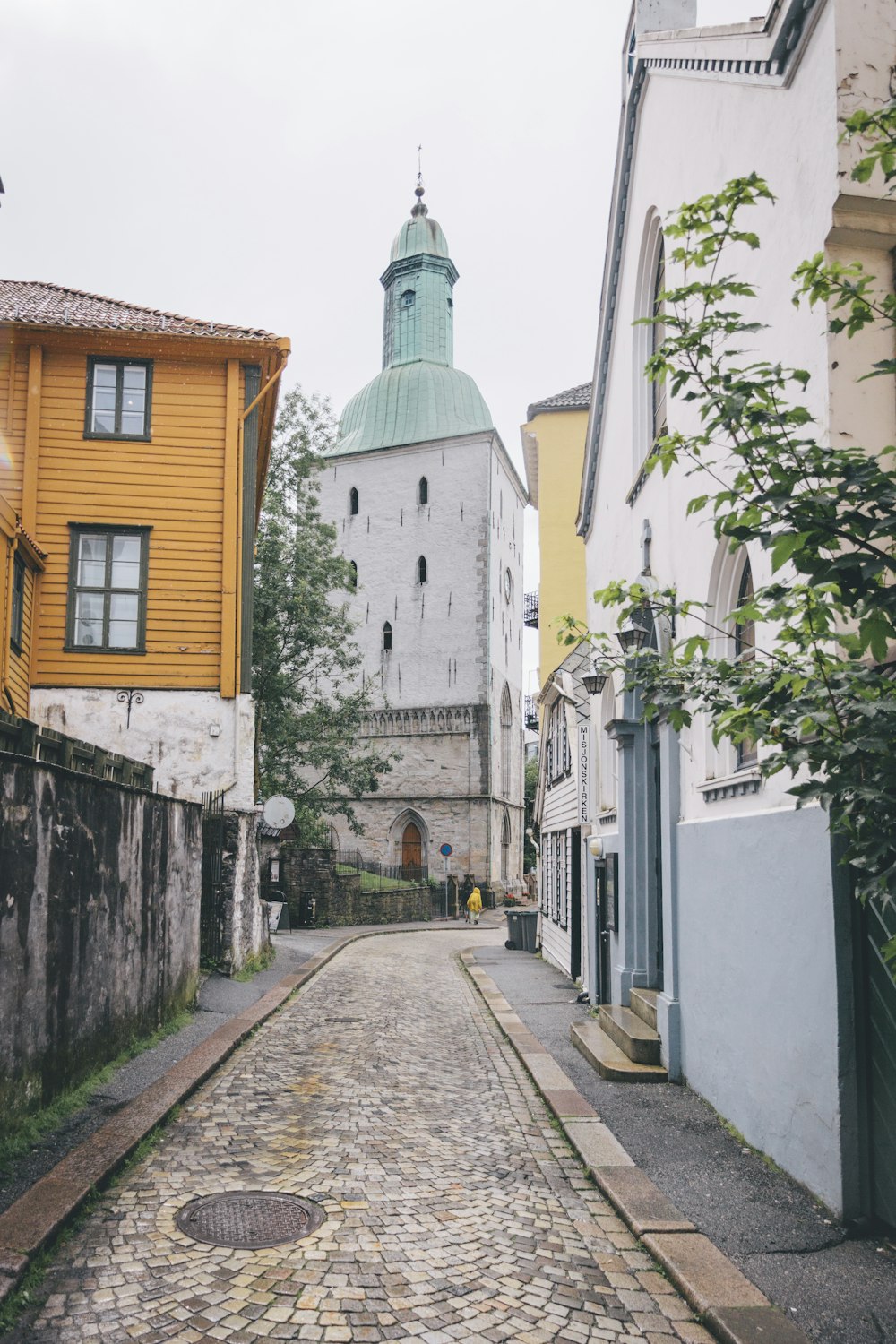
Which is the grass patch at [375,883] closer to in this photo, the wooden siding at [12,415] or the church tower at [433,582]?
the church tower at [433,582]

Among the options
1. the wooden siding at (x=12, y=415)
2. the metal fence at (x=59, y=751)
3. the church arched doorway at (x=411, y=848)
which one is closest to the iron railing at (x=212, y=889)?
the metal fence at (x=59, y=751)

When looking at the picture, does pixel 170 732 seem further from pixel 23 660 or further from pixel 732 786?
pixel 732 786

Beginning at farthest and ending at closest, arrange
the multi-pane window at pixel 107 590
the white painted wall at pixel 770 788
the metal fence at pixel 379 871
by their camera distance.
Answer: the metal fence at pixel 379 871 → the multi-pane window at pixel 107 590 → the white painted wall at pixel 770 788

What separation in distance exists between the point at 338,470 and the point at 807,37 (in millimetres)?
44809

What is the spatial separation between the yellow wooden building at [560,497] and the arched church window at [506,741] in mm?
25971

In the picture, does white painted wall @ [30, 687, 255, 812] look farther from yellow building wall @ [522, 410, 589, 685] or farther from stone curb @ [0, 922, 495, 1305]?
yellow building wall @ [522, 410, 589, 685]

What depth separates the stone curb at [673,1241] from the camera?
4.01m

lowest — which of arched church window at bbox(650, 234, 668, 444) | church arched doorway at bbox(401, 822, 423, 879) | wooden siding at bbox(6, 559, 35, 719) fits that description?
church arched doorway at bbox(401, 822, 423, 879)

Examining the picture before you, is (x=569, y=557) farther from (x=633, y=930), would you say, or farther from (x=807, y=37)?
(x=807, y=37)

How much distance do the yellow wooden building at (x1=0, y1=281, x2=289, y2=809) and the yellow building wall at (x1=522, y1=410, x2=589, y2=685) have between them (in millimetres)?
6924

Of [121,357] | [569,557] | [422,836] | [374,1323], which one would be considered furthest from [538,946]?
[422,836]

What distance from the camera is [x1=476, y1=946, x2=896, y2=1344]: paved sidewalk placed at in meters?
4.14

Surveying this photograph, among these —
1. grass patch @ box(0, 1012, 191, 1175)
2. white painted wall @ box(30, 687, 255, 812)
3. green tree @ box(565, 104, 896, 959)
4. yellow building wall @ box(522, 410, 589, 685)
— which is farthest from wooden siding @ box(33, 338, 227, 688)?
green tree @ box(565, 104, 896, 959)

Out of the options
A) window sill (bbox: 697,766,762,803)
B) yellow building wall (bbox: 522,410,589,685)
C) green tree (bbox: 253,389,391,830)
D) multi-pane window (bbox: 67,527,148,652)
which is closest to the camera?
window sill (bbox: 697,766,762,803)
